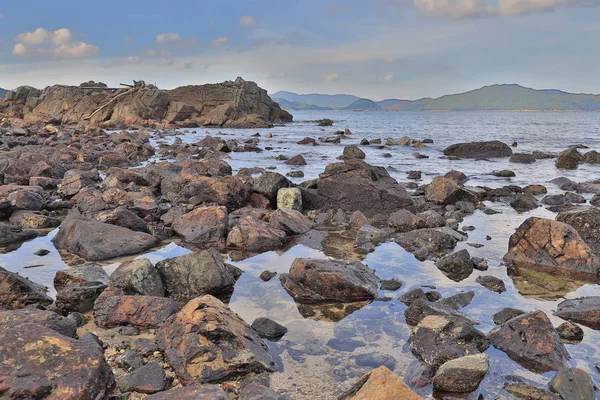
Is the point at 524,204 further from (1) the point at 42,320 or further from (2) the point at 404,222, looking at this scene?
(1) the point at 42,320

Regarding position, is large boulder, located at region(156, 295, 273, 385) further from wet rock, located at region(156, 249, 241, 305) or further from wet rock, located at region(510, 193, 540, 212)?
wet rock, located at region(510, 193, 540, 212)

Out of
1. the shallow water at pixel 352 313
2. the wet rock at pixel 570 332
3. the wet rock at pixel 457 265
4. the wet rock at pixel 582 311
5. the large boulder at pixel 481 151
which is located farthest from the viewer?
the large boulder at pixel 481 151

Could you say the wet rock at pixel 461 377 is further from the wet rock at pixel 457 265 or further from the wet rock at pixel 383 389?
the wet rock at pixel 457 265

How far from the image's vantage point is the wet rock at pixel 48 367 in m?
3.20

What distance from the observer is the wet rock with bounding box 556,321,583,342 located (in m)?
4.98

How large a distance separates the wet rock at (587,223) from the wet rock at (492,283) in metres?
2.86

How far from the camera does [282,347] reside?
482 centimetres

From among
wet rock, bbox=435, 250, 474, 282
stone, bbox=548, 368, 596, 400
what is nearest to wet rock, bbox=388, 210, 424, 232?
wet rock, bbox=435, 250, 474, 282

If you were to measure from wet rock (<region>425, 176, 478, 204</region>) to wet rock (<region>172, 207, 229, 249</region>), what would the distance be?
6554mm

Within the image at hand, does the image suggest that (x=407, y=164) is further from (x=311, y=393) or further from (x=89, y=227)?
(x=311, y=393)

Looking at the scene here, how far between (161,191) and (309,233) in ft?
18.5

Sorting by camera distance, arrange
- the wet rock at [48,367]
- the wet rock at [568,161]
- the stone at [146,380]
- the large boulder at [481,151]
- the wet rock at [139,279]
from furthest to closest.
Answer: the large boulder at [481,151] < the wet rock at [568,161] < the wet rock at [139,279] < the stone at [146,380] < the wet rock at [48,367]

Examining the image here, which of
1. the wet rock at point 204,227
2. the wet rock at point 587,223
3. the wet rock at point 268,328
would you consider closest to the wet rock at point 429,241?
the wet rock at point 587,223

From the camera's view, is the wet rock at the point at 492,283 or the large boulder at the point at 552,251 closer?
the wet rock at the point at 492,283
